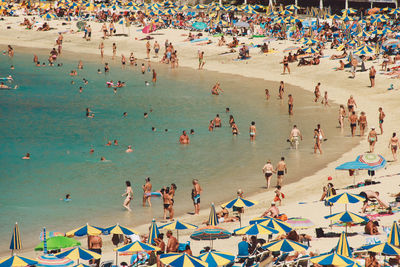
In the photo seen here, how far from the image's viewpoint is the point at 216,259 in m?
15.0

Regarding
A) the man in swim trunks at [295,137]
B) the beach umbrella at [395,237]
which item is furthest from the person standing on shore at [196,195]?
the beach umbrella at [395,237]

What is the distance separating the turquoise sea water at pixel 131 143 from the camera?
24.5 m

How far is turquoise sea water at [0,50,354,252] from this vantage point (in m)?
24.5

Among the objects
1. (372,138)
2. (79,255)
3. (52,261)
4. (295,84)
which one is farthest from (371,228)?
(295,84)

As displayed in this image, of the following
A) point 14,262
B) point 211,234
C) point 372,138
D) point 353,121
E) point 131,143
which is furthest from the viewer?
point 131,143

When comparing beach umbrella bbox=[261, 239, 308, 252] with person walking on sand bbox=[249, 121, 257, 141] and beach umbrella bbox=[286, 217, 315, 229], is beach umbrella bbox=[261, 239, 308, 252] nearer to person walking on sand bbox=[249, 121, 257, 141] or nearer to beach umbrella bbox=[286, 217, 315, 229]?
beach umbrella bbox=[286, 217, 315, 229]

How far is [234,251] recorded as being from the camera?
17.7m

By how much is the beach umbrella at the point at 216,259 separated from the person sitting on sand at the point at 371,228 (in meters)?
4.47

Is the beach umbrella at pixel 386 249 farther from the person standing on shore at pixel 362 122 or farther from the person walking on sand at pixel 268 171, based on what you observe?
the person standing on shore at pixel 362 122

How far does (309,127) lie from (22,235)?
16749 mm

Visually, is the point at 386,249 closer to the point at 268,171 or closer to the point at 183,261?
the point at 183,261

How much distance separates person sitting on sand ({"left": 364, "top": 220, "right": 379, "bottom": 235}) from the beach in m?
0.34

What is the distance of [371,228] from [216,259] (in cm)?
484

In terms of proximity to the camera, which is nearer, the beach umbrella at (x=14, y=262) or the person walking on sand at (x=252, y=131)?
the beach umbrella at (x=14, y=262)
